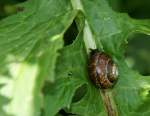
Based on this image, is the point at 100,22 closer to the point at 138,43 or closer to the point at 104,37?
the point at 104,37

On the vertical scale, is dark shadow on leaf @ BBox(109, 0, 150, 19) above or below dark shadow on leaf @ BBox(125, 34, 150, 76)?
above

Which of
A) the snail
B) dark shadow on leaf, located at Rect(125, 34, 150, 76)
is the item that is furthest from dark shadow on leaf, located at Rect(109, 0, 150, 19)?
the snail

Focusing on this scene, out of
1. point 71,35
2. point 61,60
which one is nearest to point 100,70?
point 61,60

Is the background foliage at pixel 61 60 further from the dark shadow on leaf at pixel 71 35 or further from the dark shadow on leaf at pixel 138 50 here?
the dark shadow on leaf at pixel 138 50

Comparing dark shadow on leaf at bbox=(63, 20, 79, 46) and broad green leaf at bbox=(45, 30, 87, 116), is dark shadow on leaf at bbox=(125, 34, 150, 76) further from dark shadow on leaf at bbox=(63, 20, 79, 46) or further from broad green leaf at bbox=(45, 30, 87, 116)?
broad green leaf at bbox=(45, 30, 87, 116)

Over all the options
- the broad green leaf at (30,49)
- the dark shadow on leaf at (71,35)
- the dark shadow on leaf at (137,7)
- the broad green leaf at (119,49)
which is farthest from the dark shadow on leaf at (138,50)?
the broad green leaf at (30,49)

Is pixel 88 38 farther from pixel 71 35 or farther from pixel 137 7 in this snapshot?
pixel 137 7

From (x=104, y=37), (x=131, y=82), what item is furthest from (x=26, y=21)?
(x=131, y=82)

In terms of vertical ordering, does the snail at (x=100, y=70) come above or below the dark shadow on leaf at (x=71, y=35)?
above
